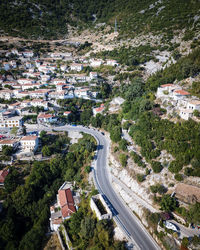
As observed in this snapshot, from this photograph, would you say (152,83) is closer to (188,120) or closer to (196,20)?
Answer: (188,120)

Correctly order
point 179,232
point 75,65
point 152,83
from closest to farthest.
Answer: point 179,232, point 152,83, point 75,65

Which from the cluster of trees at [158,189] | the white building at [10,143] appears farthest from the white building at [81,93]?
the cluster of trees at [158,189]

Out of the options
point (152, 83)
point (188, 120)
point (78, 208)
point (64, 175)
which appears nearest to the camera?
point (78, 208)

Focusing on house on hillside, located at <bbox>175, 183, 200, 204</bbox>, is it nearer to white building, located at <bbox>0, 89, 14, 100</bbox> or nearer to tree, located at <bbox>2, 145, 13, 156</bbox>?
tree, located at <bbox>2, 145, 13, 156</bbox>

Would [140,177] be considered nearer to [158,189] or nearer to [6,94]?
[158,189]

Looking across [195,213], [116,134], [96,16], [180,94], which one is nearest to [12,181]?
[116,134]

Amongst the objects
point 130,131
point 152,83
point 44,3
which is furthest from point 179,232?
point 44,3
